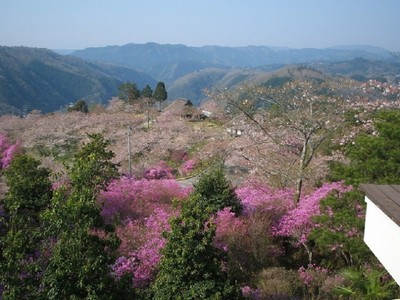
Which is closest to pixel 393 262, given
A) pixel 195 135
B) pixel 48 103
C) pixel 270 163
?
pixel 270 163

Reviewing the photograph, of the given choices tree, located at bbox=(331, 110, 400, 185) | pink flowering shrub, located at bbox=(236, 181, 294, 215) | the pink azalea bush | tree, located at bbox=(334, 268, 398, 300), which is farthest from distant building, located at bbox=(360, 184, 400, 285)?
pink flowering shrub, located at bbox=(236, 181, 294, 215)

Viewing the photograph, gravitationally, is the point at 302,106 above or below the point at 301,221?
above

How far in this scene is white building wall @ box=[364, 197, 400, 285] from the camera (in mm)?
2986

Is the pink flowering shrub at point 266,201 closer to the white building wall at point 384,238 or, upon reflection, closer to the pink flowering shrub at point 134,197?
the pink flowering shrub at point 134,197

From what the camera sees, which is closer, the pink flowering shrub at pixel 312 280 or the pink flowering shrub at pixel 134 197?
the pink flowering shrub at pixel 312 280

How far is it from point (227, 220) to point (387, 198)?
28.9 ft

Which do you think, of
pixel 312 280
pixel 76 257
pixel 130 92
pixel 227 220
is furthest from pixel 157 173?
pixel 130 92

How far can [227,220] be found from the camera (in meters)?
11.8

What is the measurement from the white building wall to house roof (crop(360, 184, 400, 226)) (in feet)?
0.26

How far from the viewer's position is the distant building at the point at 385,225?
2.98 metres

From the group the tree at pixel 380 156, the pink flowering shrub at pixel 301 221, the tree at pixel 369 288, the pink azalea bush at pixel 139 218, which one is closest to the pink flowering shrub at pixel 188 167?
the pink azalea bush at pixel 139 218

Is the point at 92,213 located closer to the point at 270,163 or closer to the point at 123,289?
the point at 123,289

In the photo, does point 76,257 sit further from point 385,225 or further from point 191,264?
point 385,225

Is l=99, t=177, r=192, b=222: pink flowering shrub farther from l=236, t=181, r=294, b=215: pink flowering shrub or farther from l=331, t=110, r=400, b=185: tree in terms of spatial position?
l=331, t=110, r=400, b=185: tree
